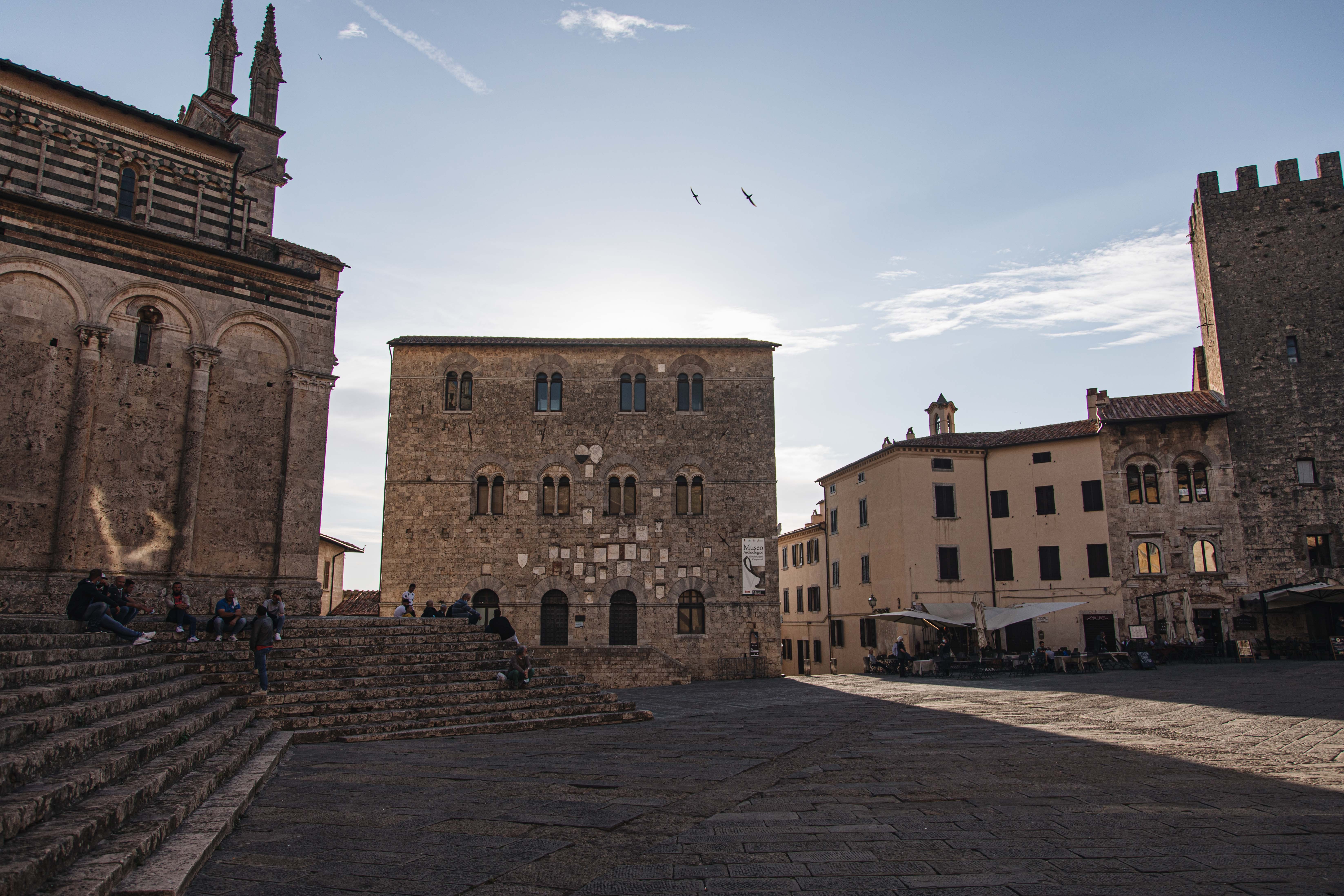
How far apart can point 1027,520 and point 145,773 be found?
2945 centimetres

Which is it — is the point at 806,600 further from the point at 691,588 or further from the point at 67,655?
the point at 67,655

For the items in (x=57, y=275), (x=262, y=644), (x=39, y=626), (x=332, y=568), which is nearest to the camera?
(x=39, y=626)

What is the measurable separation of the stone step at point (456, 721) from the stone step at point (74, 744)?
221 cm

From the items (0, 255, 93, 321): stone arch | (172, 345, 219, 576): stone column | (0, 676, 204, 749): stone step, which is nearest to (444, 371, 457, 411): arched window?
(172, 345, 219, 576): stone column

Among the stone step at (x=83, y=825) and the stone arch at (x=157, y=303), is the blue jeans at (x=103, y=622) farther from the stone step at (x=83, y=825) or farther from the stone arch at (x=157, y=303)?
the stone arch at (x=157, y=303)

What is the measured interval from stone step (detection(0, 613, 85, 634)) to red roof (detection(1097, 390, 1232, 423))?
2922 centimetres

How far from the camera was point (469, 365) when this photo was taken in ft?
89.5

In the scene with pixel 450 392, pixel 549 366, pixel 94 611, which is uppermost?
pixel 549 366

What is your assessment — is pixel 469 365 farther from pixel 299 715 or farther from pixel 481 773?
pixel 481 773

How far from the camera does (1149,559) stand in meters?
28.1

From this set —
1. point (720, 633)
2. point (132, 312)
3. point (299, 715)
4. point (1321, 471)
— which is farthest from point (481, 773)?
point (1321, 471)

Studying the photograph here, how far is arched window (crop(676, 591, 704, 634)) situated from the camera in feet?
85.5

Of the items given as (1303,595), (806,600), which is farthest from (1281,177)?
(806,600)

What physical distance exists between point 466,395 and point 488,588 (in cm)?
644
